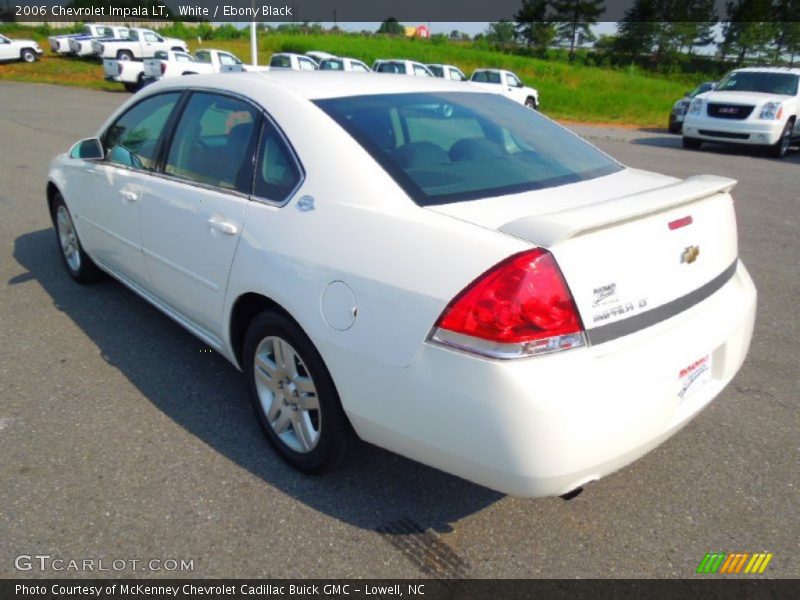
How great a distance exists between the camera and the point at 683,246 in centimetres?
239

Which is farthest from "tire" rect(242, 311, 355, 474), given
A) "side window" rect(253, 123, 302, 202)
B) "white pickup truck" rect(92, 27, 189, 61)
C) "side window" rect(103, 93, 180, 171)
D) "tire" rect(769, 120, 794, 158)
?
"white pickup truck" rect(92, 27, 189, 61)

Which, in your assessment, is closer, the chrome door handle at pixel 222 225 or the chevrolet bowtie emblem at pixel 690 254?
the chevrolet bowtie emblem at pixel 690 254

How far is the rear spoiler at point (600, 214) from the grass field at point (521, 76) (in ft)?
77.8

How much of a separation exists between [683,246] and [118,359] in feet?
10.3

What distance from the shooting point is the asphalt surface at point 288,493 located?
2414 millimetres

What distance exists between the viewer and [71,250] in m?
5.06

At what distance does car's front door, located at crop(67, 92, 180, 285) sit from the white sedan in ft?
0.62

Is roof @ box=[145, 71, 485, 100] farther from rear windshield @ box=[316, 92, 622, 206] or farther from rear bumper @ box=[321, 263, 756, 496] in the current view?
rear bumper @ box=[321, 263, 756, 496]

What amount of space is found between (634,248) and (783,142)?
14.2m

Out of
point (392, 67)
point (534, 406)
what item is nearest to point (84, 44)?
point (392, 67)

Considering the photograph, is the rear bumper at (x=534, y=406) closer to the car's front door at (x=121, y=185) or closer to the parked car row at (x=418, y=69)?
the car's front door at (x=121, y=185)

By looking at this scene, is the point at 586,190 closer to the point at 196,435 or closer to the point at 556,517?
the point at 556,517

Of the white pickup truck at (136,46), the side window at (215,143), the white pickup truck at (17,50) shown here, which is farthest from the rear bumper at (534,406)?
the white pickup truck at (17,50)

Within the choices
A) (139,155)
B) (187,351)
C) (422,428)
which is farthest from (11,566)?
(139,155)
